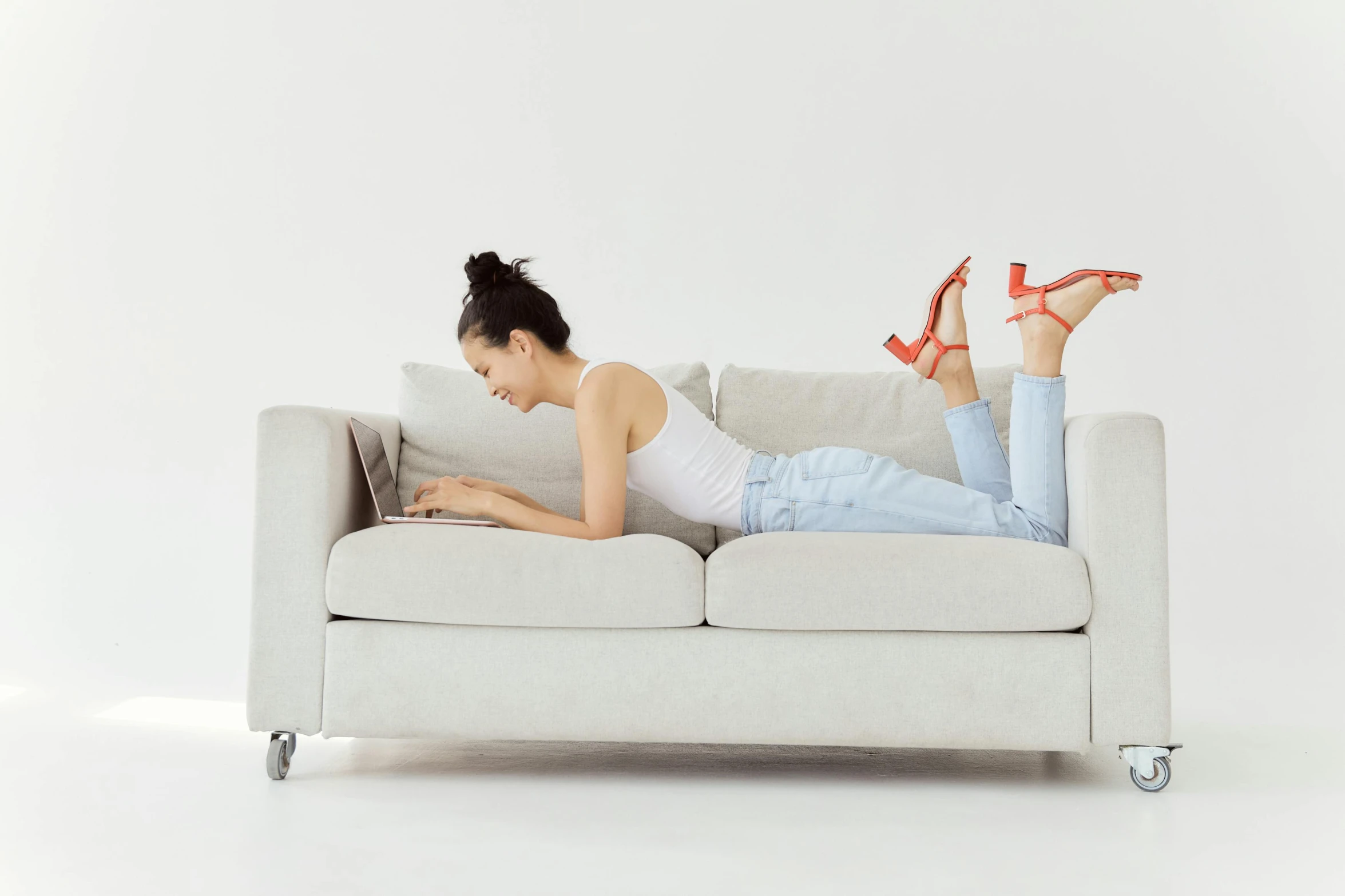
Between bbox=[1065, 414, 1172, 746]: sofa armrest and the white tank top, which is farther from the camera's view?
the white tank top

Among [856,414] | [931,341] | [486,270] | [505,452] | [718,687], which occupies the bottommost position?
[718,687]

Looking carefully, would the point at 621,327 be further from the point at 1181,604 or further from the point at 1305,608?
the point at 1305,608

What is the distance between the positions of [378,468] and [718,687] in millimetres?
872

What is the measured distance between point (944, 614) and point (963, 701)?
0.15 meters

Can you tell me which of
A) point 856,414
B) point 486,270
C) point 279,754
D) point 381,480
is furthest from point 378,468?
point 856,414

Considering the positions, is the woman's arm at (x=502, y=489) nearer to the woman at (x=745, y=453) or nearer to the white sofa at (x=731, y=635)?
the woman at (x=745, y=453)

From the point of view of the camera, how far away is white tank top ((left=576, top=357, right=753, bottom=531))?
2.26 m

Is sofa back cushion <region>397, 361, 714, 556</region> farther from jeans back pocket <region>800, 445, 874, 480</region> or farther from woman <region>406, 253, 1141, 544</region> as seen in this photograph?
jeans back pocket <region>800, 445, 874, 480</region>

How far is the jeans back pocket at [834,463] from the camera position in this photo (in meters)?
2.27

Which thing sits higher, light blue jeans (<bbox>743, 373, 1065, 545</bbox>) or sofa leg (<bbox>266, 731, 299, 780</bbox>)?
light blue jeans (<bbox>743, 373, 1065, 545</bbox>)

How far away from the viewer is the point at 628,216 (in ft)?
11.9

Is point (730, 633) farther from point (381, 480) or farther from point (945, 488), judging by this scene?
point (381, 480)

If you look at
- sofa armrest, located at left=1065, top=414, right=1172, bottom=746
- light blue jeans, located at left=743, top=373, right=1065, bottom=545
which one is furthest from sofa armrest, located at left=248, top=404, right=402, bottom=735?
sofa armrest, located at left=1065, top=414, right=1172, bottom=746

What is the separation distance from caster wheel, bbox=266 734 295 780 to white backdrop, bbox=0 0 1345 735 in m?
1.70
